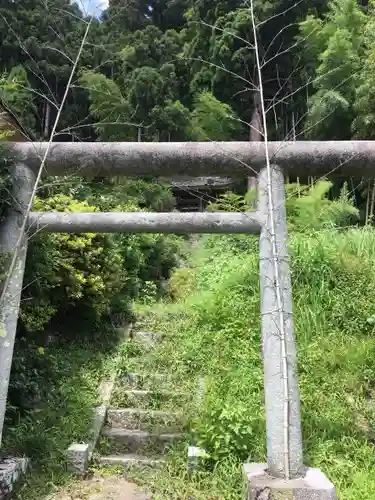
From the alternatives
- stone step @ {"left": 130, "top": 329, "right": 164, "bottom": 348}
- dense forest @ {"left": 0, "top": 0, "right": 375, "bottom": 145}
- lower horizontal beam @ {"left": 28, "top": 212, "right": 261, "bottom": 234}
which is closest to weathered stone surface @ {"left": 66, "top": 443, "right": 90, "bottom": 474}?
lower horizontal beam @ {"left": 28, "top": 212, "right": 261, "bottom": 234}

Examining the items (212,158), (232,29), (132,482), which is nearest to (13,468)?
(132,482)

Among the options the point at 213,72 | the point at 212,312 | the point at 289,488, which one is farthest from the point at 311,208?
the point at 213,72

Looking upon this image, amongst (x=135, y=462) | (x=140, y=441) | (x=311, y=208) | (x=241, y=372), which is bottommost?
(x=135, y=462)

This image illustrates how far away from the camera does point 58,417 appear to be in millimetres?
4543

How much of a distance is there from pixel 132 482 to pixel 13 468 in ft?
3.41

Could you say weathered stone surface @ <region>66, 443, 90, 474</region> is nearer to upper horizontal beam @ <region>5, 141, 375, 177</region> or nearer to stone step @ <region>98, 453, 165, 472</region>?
stone step @ <region>98, 453, 165, 472</region>

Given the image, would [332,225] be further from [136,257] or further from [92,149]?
[92,149]

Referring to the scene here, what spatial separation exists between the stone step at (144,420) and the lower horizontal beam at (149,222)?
204 cm

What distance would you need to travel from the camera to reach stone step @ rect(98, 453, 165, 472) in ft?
13.8

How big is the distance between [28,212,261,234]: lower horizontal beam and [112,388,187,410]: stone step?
2.12 metres

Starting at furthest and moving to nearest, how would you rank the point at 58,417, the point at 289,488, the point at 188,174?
the point at 58,417
the point at 188,174
the point at 289,488

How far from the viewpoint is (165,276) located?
9.96 m

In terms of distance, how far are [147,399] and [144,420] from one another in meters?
0.34

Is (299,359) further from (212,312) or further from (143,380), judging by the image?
(143,380)
